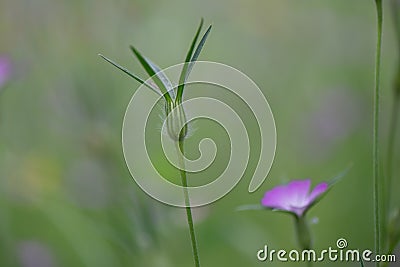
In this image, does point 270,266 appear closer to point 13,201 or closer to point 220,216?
point 220,216

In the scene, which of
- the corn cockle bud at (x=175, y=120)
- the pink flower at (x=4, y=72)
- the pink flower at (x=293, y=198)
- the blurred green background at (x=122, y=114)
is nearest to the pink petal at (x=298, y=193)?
the pink flower at (x=293, y=198)

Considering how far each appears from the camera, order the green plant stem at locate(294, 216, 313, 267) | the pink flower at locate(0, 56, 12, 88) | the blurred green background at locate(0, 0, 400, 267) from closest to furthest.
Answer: the green plant stem at locate(294, 216, 313, 267) → the pink flower at locate(0, 56, 12, 88) → the blurred green background at locate(0, 0, 400, 267)

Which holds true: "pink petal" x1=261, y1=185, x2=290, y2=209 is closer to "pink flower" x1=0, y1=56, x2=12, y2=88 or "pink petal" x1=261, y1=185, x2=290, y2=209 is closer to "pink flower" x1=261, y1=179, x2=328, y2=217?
"pink flower" x1=261, y1=179, x2=328, y2=217

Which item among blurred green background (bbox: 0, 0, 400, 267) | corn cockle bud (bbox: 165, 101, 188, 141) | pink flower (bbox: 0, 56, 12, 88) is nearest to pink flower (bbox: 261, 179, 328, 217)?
Answer: corn cockle bud (bbox: 165, 101, 188, 141)

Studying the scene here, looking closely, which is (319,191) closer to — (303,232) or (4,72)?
(303,232)

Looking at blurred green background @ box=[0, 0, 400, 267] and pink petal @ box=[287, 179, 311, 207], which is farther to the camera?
blurred green background @ box=[0, 0, 400, 267]

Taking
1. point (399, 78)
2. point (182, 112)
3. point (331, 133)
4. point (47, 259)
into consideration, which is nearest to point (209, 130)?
point (331, 133)

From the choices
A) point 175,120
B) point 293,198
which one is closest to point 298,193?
point 293,198
